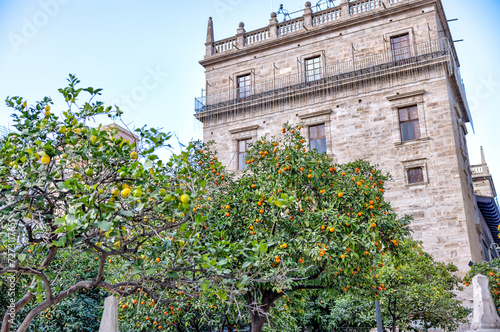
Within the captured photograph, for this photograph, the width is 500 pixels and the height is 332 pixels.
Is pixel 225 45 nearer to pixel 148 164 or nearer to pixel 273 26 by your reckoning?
pixel 273 26

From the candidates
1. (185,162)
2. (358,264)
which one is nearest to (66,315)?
(358,264)

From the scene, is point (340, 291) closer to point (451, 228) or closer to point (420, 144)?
point (451, 228)

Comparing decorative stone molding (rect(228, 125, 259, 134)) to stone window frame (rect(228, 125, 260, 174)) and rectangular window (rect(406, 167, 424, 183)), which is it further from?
rectangular window (rect(406, 167, 424, 183))

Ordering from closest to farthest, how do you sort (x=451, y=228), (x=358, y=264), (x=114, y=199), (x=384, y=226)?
(x=114, y=199) → (x=358, y=264) → (x=384, y=226) → (x=451, y=228)

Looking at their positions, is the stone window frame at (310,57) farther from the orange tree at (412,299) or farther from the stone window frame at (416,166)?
the orange tree at (412,299)

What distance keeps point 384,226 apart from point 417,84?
13063 millimetres

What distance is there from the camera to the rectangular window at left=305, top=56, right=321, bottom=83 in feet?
74.4

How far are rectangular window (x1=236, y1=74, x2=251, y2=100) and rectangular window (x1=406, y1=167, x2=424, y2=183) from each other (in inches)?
372

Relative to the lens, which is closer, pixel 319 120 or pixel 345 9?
pixel 319 120

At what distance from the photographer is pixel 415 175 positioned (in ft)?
A: 62.7

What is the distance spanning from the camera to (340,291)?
8.68m

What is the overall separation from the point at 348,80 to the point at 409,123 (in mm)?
3518

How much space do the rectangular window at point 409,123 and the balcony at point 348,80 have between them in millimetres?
1315

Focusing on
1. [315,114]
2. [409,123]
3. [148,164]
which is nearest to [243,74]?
[315,114]
